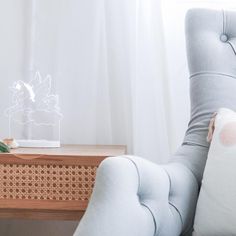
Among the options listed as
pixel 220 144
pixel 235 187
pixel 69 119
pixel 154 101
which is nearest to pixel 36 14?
pixel 69 119

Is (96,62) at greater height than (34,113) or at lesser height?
greater

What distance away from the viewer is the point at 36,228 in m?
1.54

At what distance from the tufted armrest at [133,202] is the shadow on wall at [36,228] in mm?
756

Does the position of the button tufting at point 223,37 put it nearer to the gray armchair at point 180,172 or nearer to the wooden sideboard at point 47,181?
the gray armchair at point 180,172

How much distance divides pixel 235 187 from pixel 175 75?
736mm

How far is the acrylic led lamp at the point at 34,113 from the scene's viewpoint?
1294mm

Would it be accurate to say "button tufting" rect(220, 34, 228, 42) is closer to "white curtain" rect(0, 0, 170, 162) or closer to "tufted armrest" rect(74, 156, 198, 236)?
"white curtain" rect(0, 0, 170, 162)

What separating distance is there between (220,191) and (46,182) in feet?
1.54

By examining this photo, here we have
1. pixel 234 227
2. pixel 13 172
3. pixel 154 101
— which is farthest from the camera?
pixel 154 101

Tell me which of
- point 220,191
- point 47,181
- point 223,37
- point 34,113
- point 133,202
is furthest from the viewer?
point 34,113

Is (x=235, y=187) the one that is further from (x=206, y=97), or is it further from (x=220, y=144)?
(x=206, y=97)

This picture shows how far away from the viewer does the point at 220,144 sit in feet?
2.84

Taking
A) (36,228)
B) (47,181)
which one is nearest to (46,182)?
(47,181)

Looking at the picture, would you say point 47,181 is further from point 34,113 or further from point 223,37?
point 223,37
